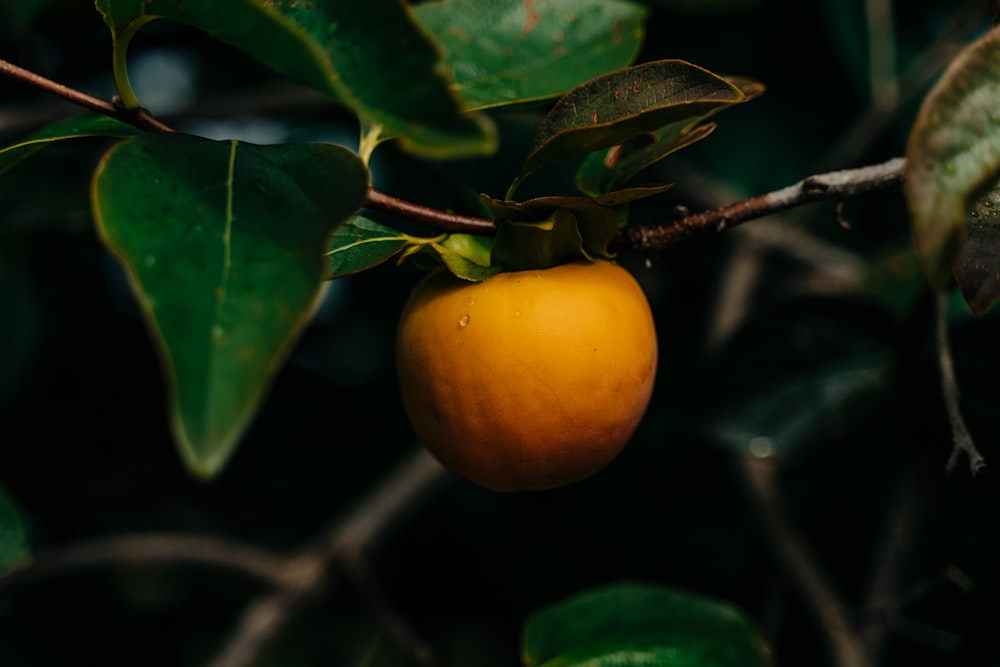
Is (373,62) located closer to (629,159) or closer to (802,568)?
(629,159)

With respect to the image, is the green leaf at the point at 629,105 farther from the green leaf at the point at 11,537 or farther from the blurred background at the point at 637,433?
the green leaf at the point at 11,537

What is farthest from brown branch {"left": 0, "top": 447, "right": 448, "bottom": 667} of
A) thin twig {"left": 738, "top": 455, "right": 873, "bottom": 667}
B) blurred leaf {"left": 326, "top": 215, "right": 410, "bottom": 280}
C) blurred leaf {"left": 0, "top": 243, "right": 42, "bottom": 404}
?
blurred leaf {"left": 326, "top": 215, "right": 410, "bottom": 280}

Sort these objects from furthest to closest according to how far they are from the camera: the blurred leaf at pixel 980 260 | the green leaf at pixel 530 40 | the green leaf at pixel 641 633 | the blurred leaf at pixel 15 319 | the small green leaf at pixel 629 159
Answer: the blurred leaf at pixel 15 319 → the green leaf at pixel 641 633 → the green leaf at pixel 530 40 → the small green leaf at pixel 629 159 → the blurred leaf at pixel 980 260

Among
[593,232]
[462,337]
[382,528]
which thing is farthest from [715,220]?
[382,528]

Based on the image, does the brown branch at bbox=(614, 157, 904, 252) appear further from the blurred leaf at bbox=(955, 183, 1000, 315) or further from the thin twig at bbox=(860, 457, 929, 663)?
the thin twig at bbox=(860, 457, 929, 663)

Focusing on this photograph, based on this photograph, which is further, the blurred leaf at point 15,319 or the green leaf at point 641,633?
the blurred leaf at point 15,319

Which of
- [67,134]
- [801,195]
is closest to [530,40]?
[801,195]

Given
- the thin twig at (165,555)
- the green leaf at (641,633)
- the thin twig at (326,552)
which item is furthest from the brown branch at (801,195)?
the thin twig at (165,555)
